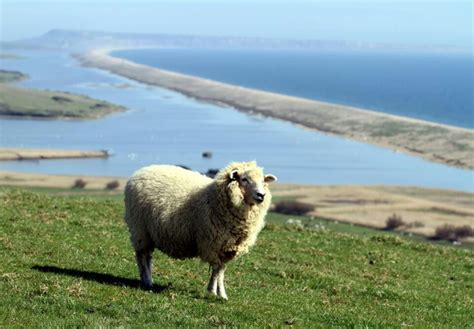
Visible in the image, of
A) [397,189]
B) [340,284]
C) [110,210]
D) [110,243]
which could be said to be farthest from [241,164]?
[397,189]

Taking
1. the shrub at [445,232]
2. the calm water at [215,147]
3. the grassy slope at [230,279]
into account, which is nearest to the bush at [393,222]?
the shrub at [445,232]

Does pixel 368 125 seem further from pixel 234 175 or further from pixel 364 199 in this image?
pixel 234 175

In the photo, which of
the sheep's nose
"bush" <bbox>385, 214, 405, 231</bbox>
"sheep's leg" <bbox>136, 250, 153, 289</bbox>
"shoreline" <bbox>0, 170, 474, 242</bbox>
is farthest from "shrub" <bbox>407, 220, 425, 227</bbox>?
the sheep's nose

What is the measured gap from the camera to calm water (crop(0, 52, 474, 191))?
83.8 metres

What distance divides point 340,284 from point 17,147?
3351 inches

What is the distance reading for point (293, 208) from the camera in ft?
194

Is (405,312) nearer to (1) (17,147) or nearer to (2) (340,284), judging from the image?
(2) (340,284)

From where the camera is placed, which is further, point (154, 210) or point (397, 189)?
point (397, 189)

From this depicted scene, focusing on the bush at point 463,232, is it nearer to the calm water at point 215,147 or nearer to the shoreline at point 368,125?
the calm water at point 215,147

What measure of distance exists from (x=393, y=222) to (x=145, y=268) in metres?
45.0

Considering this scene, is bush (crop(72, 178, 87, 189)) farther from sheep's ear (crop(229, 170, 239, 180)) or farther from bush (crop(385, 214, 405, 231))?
sheep's ear (crop(229, 170, 239, 180))

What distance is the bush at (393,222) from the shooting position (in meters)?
56.0

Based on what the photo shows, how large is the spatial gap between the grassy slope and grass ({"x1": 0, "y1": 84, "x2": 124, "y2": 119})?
115 m

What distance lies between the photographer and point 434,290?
55.3 feet
